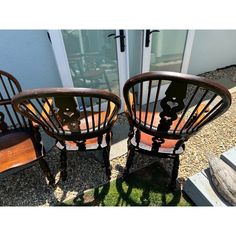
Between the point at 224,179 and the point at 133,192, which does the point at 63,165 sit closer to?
the point at 133,192

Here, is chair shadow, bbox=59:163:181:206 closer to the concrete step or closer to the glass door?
the concrete step

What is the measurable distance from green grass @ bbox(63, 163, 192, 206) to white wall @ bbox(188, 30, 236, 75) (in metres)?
2.17

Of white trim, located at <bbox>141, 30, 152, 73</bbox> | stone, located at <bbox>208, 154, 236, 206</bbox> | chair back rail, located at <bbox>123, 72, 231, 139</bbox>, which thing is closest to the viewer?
chair back rail, located at <bbox>123, 72, 231, 139</bbox>

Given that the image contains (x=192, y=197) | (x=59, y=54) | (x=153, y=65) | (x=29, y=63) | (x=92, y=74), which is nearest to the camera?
(x=192, y=197)

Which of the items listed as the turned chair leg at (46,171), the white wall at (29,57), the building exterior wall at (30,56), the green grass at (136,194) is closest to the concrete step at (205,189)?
the green grass at (136,194)

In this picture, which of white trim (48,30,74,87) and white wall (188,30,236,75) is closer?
white trim (48,30,74,87)

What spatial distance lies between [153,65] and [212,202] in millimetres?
1790

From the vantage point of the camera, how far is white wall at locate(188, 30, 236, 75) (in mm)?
2926

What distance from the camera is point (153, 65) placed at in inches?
100

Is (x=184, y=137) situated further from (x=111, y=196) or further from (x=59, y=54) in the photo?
(x=59, y=54)

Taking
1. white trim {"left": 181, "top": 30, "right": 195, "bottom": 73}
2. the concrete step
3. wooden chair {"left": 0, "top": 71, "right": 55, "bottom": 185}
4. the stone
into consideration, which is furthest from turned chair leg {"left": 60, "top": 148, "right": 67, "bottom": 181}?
white trim {"left": 181, "top": 30, "right": 195, "bottom": 73}

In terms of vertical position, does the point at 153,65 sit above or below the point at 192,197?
above

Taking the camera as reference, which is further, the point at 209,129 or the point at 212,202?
the point at 209,129

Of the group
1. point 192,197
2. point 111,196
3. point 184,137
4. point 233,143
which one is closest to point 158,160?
point 192,197
